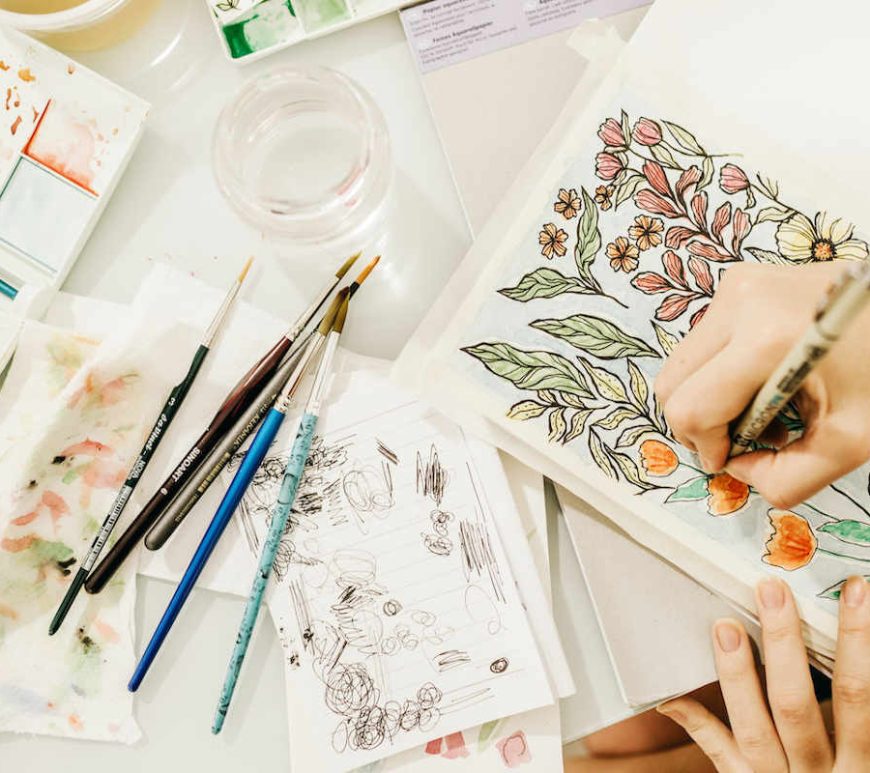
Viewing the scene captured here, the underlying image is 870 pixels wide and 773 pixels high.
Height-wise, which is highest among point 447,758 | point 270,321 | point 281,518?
point 270,321

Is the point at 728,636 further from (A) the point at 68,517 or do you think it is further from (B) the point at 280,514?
(A) the point at 68,517

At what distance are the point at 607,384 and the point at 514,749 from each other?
0.86ft

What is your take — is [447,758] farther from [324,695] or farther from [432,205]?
[432,205]

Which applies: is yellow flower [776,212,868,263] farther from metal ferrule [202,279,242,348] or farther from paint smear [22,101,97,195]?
paint smear [22,101,97,195]

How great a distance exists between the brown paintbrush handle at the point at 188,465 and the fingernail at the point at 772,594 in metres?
0.36

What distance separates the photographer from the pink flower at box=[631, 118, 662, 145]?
1.70ft

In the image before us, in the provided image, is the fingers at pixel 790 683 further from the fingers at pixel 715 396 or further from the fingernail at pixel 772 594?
the fingers at pixel 715 396

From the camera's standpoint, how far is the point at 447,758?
0.52 m

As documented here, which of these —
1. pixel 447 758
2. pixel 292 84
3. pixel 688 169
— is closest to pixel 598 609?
pixel 447 758

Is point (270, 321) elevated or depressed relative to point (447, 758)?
elevated

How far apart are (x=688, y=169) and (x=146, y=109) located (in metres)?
0.40

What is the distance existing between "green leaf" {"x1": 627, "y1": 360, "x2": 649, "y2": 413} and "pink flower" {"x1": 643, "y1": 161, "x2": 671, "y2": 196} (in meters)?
0.13

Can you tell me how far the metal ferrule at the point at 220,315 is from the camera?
542 millimetres

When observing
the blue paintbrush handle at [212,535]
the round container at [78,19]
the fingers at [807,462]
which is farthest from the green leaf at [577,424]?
the round container at [78,19]
